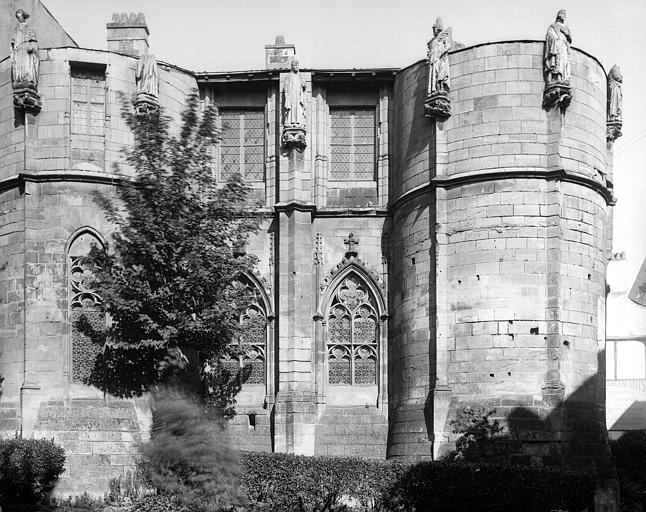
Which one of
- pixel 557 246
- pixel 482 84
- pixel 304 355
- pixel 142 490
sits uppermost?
pixel 482 84

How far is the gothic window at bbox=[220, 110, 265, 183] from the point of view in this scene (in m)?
27.4

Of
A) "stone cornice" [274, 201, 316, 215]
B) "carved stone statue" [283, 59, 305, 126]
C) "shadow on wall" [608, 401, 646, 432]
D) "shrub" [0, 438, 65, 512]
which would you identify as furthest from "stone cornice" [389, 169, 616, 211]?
"shadow on wall" [608, 401, 646, 432]

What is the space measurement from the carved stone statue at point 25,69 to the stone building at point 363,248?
27 cm

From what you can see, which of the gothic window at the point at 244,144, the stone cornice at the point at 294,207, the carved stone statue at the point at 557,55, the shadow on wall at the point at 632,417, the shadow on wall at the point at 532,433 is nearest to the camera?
the shadow on wall at the point at 532,433

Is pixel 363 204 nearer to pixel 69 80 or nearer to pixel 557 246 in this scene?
pixel 557 246

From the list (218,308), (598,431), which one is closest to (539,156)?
(598,431)

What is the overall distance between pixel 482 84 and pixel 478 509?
9.47 m

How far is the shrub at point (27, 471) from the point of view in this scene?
21.7 m

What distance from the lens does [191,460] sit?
15055 mm

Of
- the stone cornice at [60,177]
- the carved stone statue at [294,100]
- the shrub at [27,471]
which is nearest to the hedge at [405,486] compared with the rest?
the shrub at [27,471]

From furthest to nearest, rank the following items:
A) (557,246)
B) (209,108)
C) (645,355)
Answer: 1. (645,355)
2. (557,246)
3. (209,108)

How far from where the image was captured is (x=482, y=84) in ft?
77.9

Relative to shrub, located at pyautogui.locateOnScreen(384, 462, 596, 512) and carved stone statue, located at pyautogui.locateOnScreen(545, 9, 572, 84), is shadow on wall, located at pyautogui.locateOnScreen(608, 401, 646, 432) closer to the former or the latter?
carved stone statue, located at pyautogui.locateOnScreen(545, 9, 572, 84)

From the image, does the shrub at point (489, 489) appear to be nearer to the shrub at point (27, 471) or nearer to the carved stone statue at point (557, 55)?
the shrub at point (27, 471)
